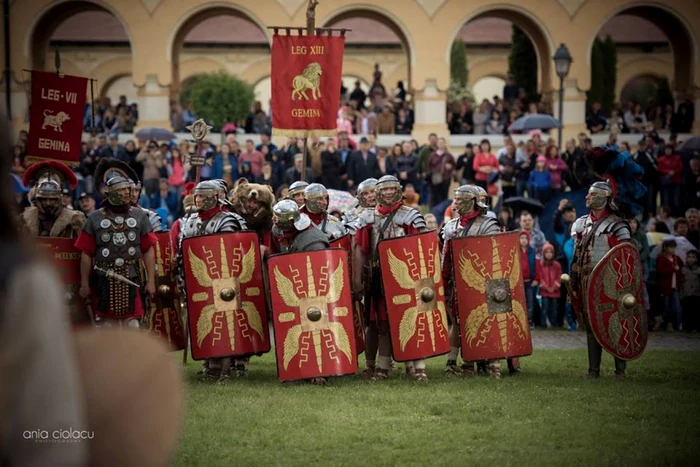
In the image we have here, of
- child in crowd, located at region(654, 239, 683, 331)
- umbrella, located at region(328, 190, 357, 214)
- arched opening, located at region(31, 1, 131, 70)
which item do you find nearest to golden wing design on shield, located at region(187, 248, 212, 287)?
umbrella, located at region(328, 190, 357, 214)

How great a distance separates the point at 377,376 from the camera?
405 inches

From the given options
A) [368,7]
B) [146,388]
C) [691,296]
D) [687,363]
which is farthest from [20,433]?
[368,7]

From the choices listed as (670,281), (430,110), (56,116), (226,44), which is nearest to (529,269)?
(670,281)

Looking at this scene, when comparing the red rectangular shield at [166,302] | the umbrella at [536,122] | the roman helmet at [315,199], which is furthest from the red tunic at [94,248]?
the umbrella at [536,122]

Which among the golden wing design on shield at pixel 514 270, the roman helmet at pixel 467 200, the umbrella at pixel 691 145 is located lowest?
the golden wing design on shield at pixel 514 270

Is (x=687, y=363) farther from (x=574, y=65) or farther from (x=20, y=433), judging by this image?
(x=574, y=65)

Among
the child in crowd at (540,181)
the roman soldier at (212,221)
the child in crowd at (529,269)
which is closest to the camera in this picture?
the roman soldier at (212,221)

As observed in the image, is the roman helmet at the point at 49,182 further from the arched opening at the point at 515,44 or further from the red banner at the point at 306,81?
the arched opening at the point at 515,44

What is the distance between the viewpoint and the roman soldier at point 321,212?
1054cm

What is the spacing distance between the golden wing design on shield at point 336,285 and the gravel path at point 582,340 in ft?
15.4

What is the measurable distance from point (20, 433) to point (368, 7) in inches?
989

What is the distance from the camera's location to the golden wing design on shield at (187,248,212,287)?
9.84m

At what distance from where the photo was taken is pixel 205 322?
9.86 meters

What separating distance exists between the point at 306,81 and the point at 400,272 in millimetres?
3562
